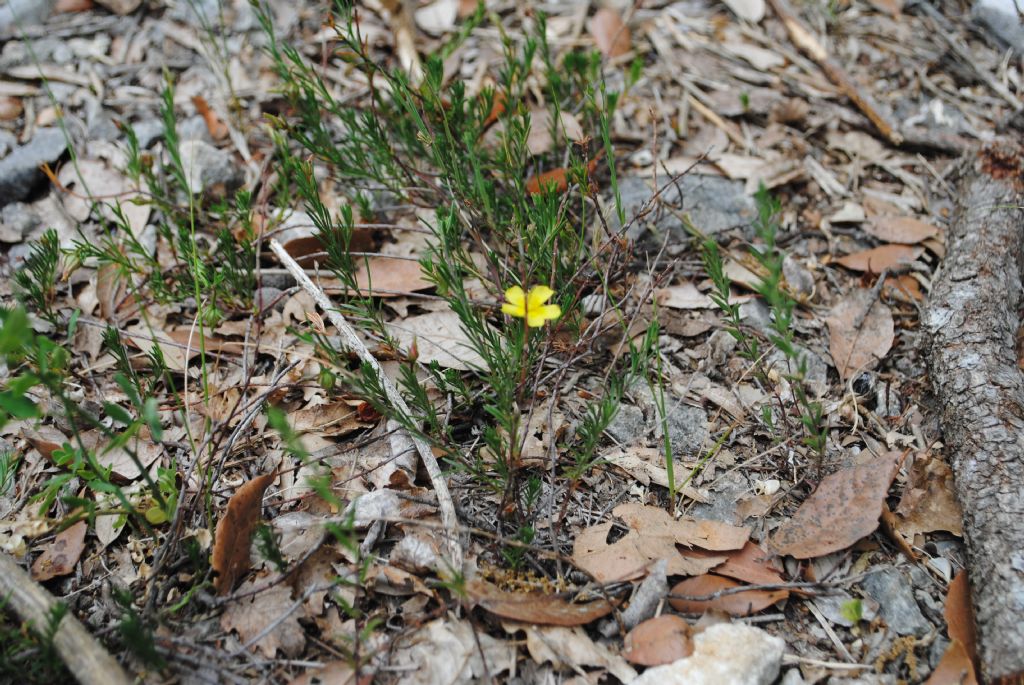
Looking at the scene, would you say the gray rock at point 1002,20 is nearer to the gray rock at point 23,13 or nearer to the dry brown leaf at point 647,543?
the dry brown leaf at point 647,543

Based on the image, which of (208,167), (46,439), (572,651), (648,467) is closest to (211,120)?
(208,167)

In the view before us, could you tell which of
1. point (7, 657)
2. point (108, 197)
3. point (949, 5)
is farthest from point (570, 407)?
point (949, 5)

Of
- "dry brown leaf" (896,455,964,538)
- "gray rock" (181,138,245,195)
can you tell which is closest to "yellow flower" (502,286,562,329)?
"dry brown leaf" (896,455,964,538)

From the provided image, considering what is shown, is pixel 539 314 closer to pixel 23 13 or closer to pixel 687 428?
pixel 687 428

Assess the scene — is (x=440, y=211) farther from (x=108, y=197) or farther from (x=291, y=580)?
(x=108, y=197)

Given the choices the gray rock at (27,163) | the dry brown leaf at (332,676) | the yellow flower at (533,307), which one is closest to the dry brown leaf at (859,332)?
the yellow flower at (533,307)

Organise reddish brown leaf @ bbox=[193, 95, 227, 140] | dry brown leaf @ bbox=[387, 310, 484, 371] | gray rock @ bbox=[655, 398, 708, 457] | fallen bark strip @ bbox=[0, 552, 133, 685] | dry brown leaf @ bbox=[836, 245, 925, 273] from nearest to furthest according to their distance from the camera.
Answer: fallen bark strip @ bbox=[0, 552, 133, 685] < gray rock @ bbox=[655, 398, 708, 457] < dry brown leaf @ bbox=[387, 310, 484, 371] < dry brown leaf @ bbox=[836, 245, 925, 273] < reddish brown leaf @ bbox=[193, 95, 227, 140]

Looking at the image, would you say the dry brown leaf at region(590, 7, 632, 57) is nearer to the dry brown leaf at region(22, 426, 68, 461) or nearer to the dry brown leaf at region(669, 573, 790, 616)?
the dry brown leaf at region(669, 573, 790, 616)
